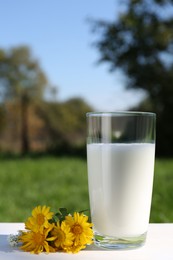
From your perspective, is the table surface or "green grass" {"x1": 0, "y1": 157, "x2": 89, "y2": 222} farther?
"green grass" {"x1": 0, "y1": 157, "x2": 89, "y2": 222}

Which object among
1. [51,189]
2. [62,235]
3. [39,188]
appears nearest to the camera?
[62,235]

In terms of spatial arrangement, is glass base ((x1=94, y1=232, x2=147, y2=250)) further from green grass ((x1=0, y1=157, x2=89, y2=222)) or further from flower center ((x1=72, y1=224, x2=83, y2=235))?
green grass ((x1=0, y1=157, x2=89, y2=222))

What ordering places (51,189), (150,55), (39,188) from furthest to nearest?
(150,55), (39,188), (51,189)

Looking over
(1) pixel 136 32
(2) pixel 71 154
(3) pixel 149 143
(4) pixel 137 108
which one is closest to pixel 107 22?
(1) pixel 136 32

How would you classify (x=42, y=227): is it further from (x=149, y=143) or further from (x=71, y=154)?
(x=71, y=154)

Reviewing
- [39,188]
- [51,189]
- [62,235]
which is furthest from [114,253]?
[39,188]

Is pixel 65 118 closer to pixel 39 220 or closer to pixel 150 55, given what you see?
pixel 150 55

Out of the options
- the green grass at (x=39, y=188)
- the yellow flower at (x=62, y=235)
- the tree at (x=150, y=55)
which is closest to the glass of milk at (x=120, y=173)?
the yellow flower at (x=62, y=235)

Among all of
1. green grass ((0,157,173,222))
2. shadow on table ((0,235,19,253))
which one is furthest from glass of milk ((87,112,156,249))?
green grass ((0,157,173,222))

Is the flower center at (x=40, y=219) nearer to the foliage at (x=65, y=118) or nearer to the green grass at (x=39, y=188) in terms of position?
the green grass at (x=39, y=188)
